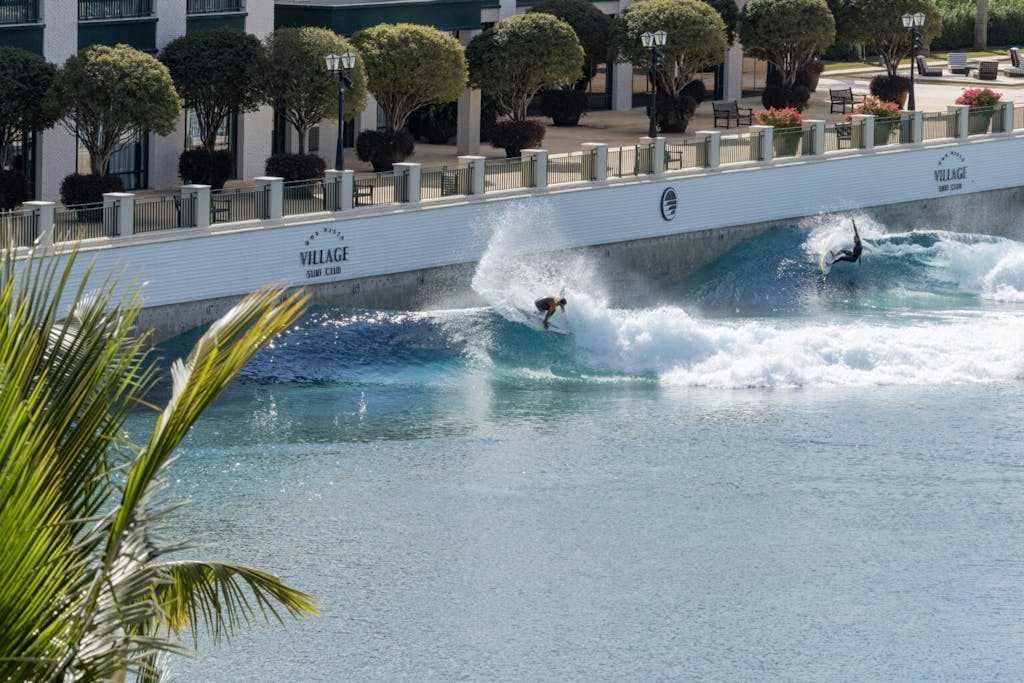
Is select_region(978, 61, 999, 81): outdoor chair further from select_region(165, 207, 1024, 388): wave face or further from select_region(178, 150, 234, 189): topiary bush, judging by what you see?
select_region(178, 150, 234, 189): topiary bush

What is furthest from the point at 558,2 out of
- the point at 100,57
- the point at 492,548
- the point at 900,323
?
the point at 492,548

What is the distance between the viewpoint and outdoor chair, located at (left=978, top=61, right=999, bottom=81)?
62656 millimetres

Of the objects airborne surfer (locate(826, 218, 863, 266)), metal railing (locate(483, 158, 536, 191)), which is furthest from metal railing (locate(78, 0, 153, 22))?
airborne surfer (locate(826, 218, 863, 266))

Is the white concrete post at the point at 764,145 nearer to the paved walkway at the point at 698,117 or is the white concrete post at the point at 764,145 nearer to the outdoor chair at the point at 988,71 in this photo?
the paved walkway at the point at 698,117

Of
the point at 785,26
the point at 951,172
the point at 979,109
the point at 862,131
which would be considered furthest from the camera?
the point at 785,26

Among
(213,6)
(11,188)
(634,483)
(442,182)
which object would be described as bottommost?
(634,483)

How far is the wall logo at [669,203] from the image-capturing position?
41.7 meters

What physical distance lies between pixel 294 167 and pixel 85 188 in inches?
202

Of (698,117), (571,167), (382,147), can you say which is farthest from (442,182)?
(698,117)

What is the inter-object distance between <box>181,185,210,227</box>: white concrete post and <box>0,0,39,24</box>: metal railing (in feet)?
19.2

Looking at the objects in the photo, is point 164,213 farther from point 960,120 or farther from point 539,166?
point 960,120

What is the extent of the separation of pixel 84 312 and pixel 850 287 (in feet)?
123

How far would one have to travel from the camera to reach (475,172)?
38.0 metres

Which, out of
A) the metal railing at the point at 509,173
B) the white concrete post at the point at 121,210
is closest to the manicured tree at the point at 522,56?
the metal railing at the point at 509,173
